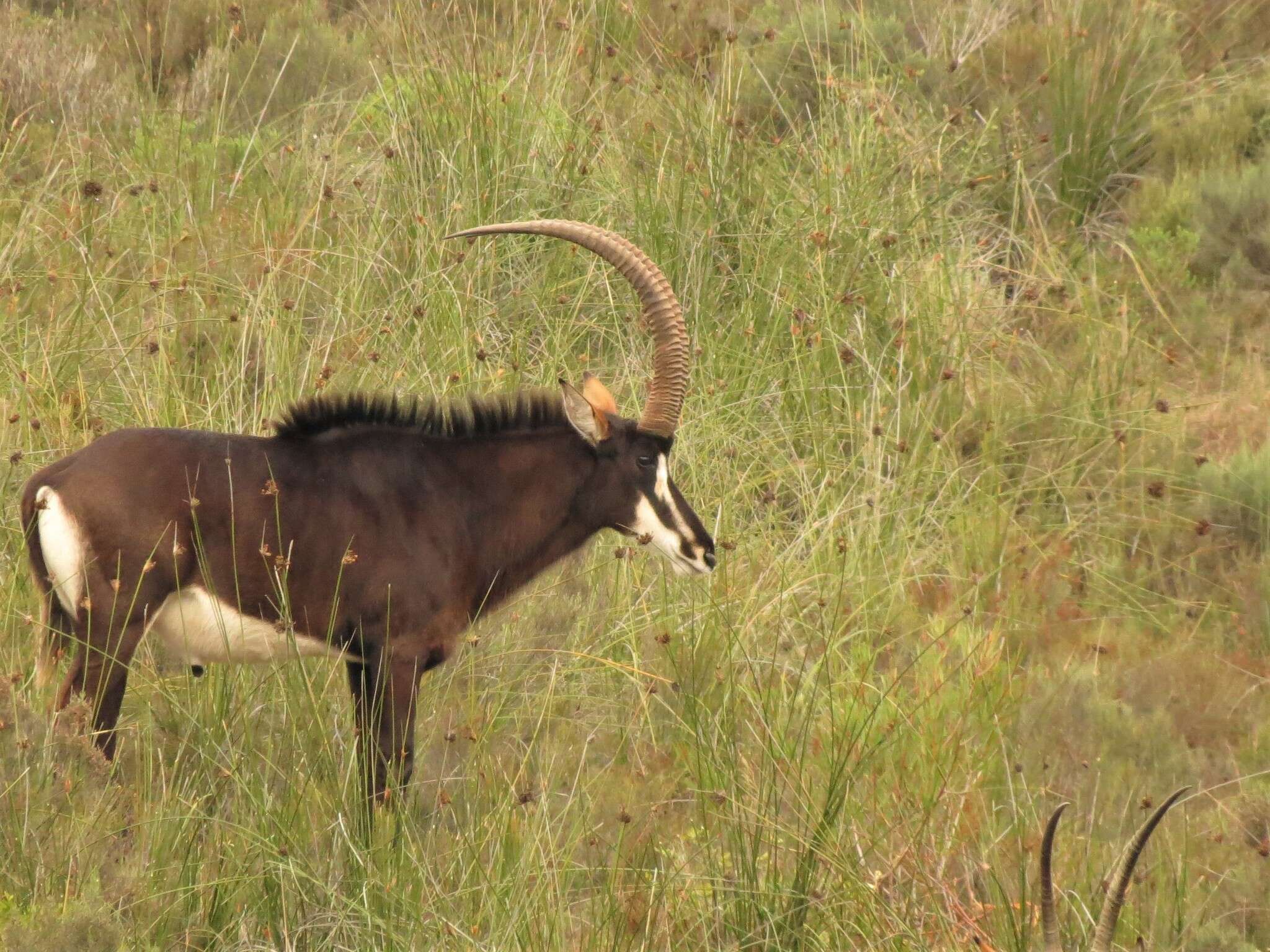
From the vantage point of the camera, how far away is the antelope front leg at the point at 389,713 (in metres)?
5.01

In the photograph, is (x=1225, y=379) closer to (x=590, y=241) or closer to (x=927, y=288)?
(x=927, y=288)

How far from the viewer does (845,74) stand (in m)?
9.08

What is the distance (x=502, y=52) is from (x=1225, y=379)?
4062 millimetres

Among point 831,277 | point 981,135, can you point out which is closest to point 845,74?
point 981,135

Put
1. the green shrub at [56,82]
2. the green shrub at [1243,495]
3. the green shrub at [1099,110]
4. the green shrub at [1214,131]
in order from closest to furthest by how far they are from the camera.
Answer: the green shrub at [1243,495] < the green shrub at [1099,110] < the green shrub at [1214,131] < the green shrub at [56,82]

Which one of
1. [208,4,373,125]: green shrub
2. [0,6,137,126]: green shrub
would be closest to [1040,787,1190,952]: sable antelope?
[0,6,137,126]: green shrub

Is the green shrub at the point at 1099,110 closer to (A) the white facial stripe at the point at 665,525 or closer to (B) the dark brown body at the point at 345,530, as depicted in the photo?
(A) the white facial stripe at the point at 665,525

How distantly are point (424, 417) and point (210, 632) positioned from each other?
991mm

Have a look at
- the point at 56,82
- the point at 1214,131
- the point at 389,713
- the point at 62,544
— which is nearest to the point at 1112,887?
the point at 389,713

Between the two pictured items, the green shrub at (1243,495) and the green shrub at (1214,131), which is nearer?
the green shrub at (1243,495)

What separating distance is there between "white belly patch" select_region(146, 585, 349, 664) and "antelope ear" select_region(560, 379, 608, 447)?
3.47ft

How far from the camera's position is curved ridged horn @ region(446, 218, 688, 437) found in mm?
5285

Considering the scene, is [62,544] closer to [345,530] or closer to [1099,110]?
[345,530]

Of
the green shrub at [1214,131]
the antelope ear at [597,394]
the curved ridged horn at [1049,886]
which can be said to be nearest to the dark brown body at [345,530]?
Result: the antelope ear at [597,394]
